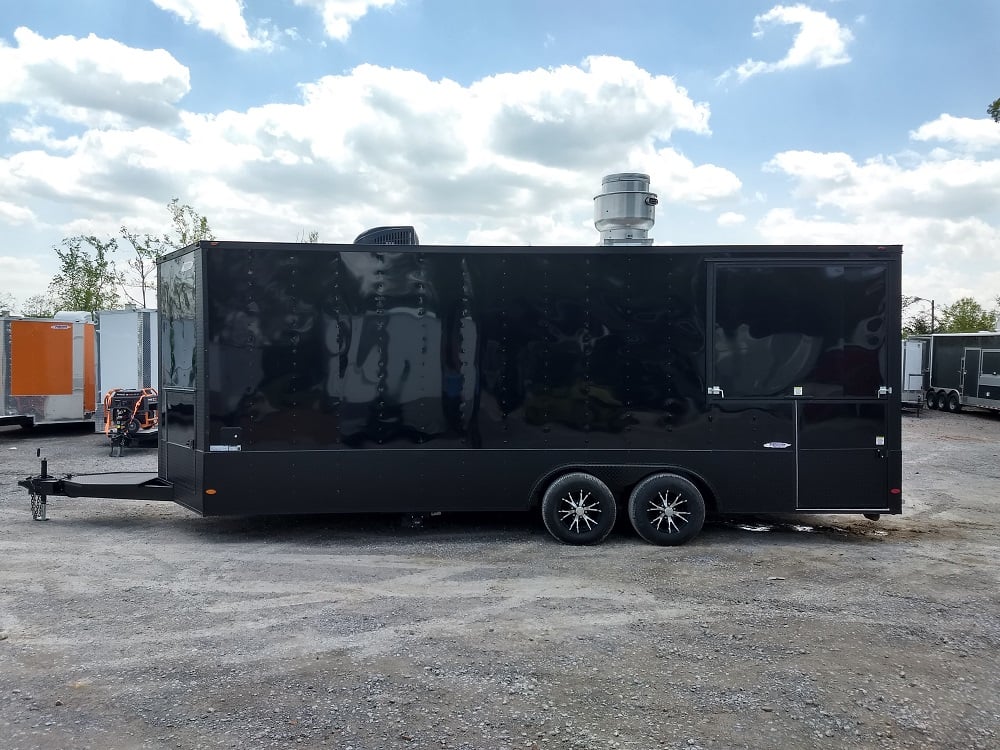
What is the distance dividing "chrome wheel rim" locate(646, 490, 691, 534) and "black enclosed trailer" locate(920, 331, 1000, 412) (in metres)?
20.0

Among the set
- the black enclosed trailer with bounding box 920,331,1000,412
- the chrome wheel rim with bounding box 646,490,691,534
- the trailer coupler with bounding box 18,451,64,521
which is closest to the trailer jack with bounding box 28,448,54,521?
the trailer coupler with bounding box 18,451,64,521

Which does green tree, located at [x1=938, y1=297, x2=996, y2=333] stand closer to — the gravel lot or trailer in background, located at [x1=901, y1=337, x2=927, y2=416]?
trailer in background, located at [x1=901, y1=337, x2=927, y2=416]

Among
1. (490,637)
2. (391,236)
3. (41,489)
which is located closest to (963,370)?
(391,236)

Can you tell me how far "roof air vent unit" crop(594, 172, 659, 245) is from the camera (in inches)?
307

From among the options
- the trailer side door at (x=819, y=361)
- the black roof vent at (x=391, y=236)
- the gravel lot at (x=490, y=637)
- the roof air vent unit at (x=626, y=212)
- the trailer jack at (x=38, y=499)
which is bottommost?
the gravel lot at (x=490, y=637)

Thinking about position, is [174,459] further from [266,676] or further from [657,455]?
[657,455]

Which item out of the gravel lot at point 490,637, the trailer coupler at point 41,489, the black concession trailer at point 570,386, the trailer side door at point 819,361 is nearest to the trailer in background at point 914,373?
the gravel lot at point 490,637

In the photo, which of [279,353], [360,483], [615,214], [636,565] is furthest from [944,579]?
[279,353]

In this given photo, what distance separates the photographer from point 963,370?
77.2 feet

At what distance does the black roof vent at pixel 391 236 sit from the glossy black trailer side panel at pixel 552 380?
14.5 inches

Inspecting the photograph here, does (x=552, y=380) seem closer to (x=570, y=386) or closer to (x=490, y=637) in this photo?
(x=570, y=386)

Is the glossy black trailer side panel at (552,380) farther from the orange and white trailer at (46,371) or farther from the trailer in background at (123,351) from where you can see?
the orange and white trailer at (46,371)

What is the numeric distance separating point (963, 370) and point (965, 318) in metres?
34.9

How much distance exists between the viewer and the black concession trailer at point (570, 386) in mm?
6746
